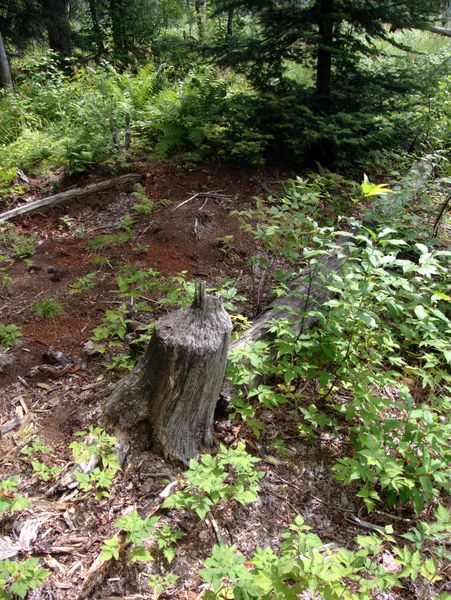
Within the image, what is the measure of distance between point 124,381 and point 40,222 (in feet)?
12.5

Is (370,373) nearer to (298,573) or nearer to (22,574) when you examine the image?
(298,573)

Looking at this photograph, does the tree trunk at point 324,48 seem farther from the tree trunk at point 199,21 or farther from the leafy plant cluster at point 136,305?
the tree trunk at point 199,21

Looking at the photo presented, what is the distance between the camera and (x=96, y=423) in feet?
9.39

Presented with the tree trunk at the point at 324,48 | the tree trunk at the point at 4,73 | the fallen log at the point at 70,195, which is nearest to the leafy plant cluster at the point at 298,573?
the fallen log at the point at 70,195

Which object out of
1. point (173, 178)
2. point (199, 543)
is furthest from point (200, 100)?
point (199, 543)

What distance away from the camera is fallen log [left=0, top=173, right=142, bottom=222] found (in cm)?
580

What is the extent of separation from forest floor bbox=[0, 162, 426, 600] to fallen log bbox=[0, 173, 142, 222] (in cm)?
53

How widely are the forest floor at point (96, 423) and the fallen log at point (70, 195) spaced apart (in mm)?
528

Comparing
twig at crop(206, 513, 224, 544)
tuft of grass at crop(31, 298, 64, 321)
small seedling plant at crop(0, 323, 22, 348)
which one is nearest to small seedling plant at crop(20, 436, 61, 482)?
twig at crop(206, 513, 224, 544)

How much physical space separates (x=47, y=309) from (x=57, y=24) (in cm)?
1077

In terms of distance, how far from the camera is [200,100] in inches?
265

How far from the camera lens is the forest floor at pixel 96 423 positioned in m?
2.26

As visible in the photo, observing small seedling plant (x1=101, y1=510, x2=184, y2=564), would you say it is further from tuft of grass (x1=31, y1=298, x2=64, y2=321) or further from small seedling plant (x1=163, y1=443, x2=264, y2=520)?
tuft of grass (x1=31, y1=298, x2=64, y2=321)

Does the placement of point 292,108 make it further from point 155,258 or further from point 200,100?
point 155,258
